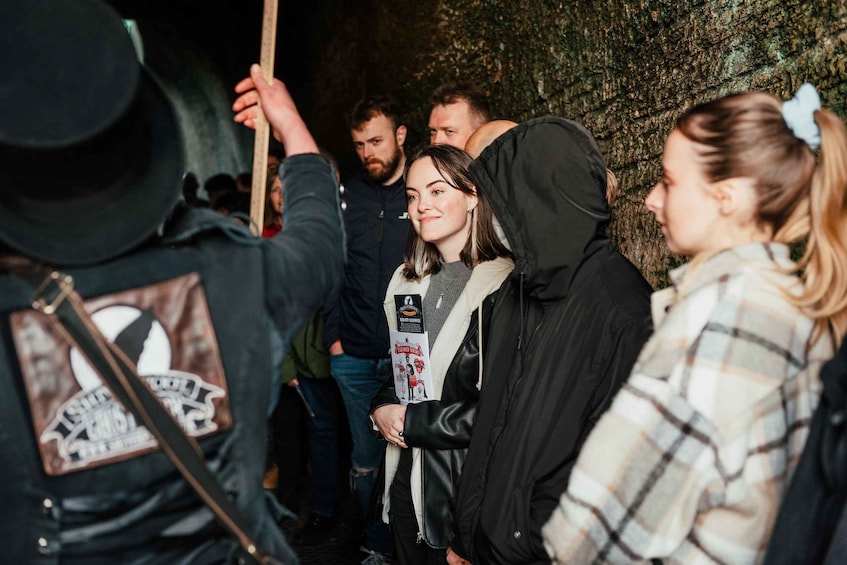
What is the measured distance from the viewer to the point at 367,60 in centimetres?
683

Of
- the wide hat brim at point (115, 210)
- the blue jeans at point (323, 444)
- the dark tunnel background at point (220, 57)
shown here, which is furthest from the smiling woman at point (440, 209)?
the dark tunnel background at point (220, 57)

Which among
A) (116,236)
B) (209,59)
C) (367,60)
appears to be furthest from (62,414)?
(209,59)

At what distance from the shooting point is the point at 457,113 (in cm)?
405

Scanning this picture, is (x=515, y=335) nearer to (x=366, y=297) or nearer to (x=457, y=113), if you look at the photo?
(x=366, y=297)

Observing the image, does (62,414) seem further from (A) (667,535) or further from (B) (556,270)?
(B) (556,270)

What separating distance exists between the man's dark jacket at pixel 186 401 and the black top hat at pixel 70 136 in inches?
2.4

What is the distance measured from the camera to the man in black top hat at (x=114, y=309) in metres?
1.25

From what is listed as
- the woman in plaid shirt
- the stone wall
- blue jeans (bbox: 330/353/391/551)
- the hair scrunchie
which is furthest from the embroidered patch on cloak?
blue jeans (bbox: 330/353/391/551)

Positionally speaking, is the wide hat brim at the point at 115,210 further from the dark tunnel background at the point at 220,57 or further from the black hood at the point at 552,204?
the dark tunnel background at the point at 220,57

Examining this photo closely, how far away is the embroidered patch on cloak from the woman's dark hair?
4.47 ft

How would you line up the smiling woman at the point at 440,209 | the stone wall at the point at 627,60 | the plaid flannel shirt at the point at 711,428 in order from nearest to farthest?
the plaid flannel shirt at the point at 711,428 < the stone wall at the point at 627,60 < the smiling woman at the point at 440,209

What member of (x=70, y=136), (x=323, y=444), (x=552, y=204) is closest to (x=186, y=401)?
(x=70, y=136)

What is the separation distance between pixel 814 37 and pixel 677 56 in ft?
2.37

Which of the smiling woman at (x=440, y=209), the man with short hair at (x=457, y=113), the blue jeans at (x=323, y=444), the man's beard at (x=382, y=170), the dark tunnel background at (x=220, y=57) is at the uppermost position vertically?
the dark tunnel background at (x=220, y=57)
